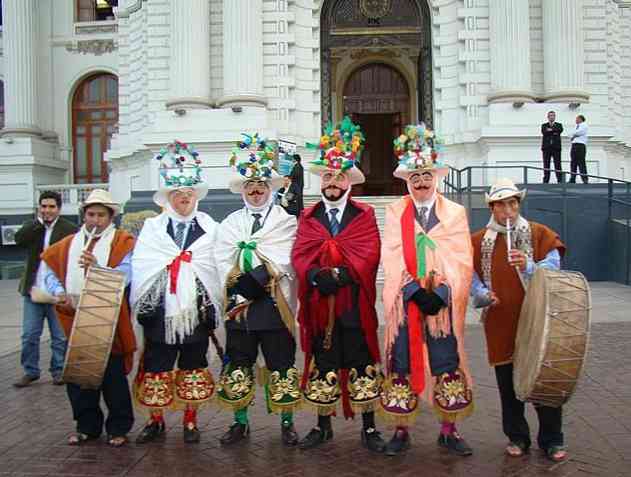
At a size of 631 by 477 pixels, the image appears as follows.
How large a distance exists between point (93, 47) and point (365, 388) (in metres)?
25.5

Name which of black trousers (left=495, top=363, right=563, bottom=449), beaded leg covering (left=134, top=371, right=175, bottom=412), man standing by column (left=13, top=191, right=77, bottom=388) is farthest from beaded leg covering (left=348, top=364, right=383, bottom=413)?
man standing by column (left=13, top=191, right=77, bottom=388)

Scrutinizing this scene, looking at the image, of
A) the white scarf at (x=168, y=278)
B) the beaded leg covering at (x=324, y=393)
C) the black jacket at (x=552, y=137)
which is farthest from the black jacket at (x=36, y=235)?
the black jacket at (x=552, y=137)

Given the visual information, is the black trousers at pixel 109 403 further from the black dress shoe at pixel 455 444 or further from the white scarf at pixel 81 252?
the black dress shoe at pixel 455 444

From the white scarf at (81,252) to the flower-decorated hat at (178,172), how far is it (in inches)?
20.0

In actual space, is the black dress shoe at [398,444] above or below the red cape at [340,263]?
below

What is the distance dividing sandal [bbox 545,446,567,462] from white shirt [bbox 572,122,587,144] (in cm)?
1314

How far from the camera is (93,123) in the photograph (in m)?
28.2

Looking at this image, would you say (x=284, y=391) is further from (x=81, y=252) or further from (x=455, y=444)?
(x=81, y=252)

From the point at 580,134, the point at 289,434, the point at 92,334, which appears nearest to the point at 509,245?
the point at 289,434

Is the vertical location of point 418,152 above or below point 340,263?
above

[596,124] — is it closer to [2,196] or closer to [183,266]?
[183,266]

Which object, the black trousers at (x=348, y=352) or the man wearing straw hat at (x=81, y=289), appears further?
the man wearing straw hat at (x=81, y=289)

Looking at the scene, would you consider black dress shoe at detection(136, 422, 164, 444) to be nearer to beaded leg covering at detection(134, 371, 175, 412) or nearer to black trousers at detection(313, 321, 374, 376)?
beaded leg covering at detection(134, 371, 175, 412)

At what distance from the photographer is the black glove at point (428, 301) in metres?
5.02
